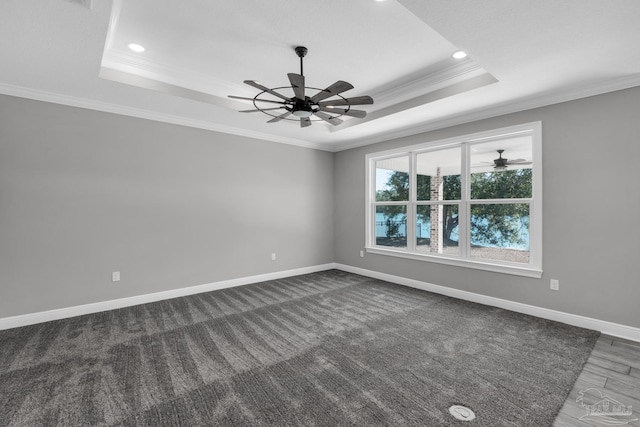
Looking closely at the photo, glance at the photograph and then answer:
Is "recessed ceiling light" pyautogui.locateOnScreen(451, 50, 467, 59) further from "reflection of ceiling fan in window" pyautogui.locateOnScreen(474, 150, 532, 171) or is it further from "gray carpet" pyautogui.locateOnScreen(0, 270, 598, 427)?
"gray carpet" pyautogui.locateOnScreen(0, 270, 598, 427)

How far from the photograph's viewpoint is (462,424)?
5.74 ft

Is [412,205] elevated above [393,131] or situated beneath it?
situated beneath

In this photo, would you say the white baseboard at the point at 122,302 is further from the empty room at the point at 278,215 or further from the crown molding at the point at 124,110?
the crown molding at the point at 124,110

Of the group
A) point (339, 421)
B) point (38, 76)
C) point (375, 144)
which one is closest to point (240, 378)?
point (339, 421)

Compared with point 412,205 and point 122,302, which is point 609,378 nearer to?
point 412,205

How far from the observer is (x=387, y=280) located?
17.0 feet

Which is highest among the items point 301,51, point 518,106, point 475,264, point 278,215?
point 301,51

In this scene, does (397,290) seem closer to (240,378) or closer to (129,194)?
(240,378)

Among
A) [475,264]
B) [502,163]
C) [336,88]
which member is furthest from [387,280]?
[336,88]

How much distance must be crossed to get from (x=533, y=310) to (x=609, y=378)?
1356mm

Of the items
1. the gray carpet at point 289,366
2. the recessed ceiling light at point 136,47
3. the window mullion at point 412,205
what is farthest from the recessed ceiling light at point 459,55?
the recessed ceiling light at point 136,47

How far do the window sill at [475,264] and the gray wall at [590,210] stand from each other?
3.6 inches

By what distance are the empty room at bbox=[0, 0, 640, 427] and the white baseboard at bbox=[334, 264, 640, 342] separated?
2cm

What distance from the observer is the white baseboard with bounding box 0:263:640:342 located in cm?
307
